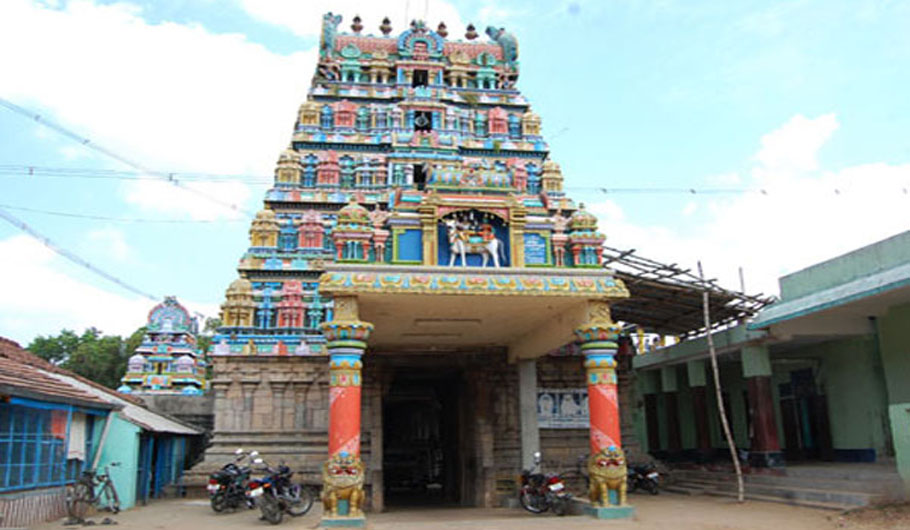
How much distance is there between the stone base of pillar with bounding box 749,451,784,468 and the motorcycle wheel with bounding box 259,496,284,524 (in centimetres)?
1027

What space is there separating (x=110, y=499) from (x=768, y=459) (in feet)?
44.9

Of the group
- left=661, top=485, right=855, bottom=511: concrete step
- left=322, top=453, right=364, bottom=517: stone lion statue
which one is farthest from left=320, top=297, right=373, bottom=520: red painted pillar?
left=661, top=485, right=855, bottom=511: concrete step

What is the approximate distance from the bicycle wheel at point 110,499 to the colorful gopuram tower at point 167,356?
42.3ft

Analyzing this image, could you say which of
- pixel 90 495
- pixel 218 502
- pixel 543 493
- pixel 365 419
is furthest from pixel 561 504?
pixel 90 495

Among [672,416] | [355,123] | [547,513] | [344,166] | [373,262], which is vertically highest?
[355,123]

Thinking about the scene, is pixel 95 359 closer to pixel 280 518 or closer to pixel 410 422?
pixel 410 422

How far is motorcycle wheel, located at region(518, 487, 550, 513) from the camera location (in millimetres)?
14023

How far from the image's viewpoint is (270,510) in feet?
39.9

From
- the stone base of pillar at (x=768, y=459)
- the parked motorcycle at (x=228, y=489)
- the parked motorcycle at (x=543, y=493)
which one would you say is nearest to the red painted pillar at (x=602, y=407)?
the parked motorcycle at (x=543, y=493)

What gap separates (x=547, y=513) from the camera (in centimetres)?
1427

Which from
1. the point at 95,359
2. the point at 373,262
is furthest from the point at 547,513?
the point at 95,359

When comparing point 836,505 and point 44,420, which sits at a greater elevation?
point 44,420

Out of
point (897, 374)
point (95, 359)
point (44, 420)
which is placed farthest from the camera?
point (95, 359)

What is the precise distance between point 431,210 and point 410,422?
23098 mm
